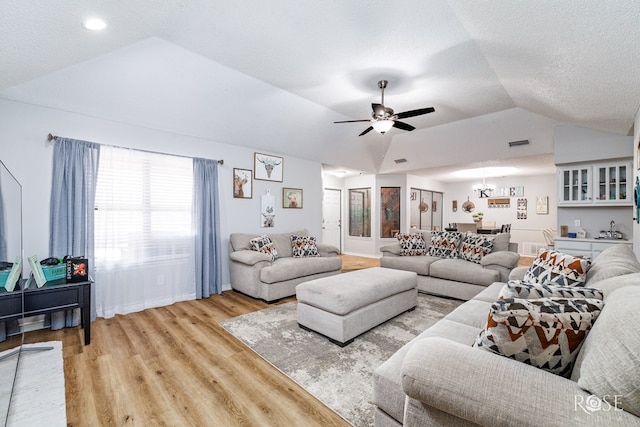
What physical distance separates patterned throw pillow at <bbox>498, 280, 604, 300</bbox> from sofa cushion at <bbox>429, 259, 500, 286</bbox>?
2.56 metres

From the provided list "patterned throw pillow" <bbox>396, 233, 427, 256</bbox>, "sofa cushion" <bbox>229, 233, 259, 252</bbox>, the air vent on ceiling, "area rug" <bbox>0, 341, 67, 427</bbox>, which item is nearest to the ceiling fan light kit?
"patterned throw pillow" <bbox>396, 233, 427, 256</bbox>

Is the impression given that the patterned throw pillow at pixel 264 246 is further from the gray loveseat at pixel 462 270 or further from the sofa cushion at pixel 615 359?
the sofa cushion at pixel 615 359

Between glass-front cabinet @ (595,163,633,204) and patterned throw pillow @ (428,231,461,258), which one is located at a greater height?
glass-front cabinet @ (595,163,633,204)

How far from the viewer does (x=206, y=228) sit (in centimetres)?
435

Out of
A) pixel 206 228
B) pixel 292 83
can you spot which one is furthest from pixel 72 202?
pixel 292 83

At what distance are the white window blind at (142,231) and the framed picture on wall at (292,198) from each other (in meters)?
1.79

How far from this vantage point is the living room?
209 cm

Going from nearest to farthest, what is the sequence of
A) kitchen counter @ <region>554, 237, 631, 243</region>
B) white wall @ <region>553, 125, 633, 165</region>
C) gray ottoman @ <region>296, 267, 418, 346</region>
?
gray ottoman @ <region>296, 267, 418, 346</region> < white wall @ <region>553, 125, 633, 165</region> < kitchen counter @ <region>554, 237, 631, 243</region>

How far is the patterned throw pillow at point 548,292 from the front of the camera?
4.43ft

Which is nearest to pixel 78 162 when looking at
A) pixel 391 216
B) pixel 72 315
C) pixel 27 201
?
pixel 27 201

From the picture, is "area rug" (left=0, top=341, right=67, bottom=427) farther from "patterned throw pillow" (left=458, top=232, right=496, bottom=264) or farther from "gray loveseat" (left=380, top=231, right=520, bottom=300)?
"patterned throw pillow" (left=458, top=232, right=496, bottom=264)

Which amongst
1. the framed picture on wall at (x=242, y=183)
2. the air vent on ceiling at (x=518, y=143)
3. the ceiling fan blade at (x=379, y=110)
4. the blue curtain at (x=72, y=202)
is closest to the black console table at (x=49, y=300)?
the blue curtain at (x=72, y=202)

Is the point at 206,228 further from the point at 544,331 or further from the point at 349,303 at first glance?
the point at 544,331

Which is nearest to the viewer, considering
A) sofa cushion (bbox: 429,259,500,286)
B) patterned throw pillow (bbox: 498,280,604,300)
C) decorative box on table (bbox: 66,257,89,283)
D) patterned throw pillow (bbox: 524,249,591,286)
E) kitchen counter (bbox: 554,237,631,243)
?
patterned throw pillow (bbox: 498,280,604,300)
